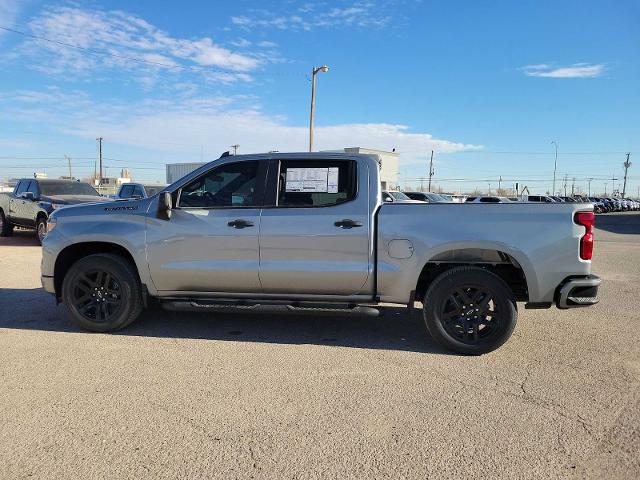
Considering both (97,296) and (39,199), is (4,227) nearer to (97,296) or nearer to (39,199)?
(39,199)

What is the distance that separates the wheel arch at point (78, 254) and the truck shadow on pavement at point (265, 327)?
596 millimetres

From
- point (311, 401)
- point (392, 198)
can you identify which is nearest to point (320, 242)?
point (311, 401)

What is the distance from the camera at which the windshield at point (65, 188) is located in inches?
542

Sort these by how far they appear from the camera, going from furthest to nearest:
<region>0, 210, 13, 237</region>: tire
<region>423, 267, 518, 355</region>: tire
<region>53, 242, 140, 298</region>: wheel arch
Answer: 1. <region>0, 210, 13, 237</region>: tire
2. <region>53, 242, 140, 298</region>: wheel arch
3. <region>423, 267, 518, 355</region>: tire

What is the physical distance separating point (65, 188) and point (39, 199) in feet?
3.25

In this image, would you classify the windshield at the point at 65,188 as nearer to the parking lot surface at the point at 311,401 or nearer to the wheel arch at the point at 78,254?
the parking lot surface at the point at 311,401

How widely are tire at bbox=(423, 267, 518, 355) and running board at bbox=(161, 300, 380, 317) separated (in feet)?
1.94

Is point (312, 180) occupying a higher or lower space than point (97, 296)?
higher

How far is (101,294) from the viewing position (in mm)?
5512

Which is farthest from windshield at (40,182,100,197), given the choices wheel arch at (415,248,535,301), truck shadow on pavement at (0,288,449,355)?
wheel arch at (415,248,535,301)

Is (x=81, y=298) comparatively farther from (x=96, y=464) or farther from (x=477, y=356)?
(x=477, y=356)

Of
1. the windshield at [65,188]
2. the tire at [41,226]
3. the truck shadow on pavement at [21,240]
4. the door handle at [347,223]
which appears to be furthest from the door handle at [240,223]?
the truck shadow on pavement at [21,240]

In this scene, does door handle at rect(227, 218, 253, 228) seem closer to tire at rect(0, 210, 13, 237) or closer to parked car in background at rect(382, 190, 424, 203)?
parked car in background at rect(382, 190, 424, 203)

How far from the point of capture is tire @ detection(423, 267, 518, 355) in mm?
4777
